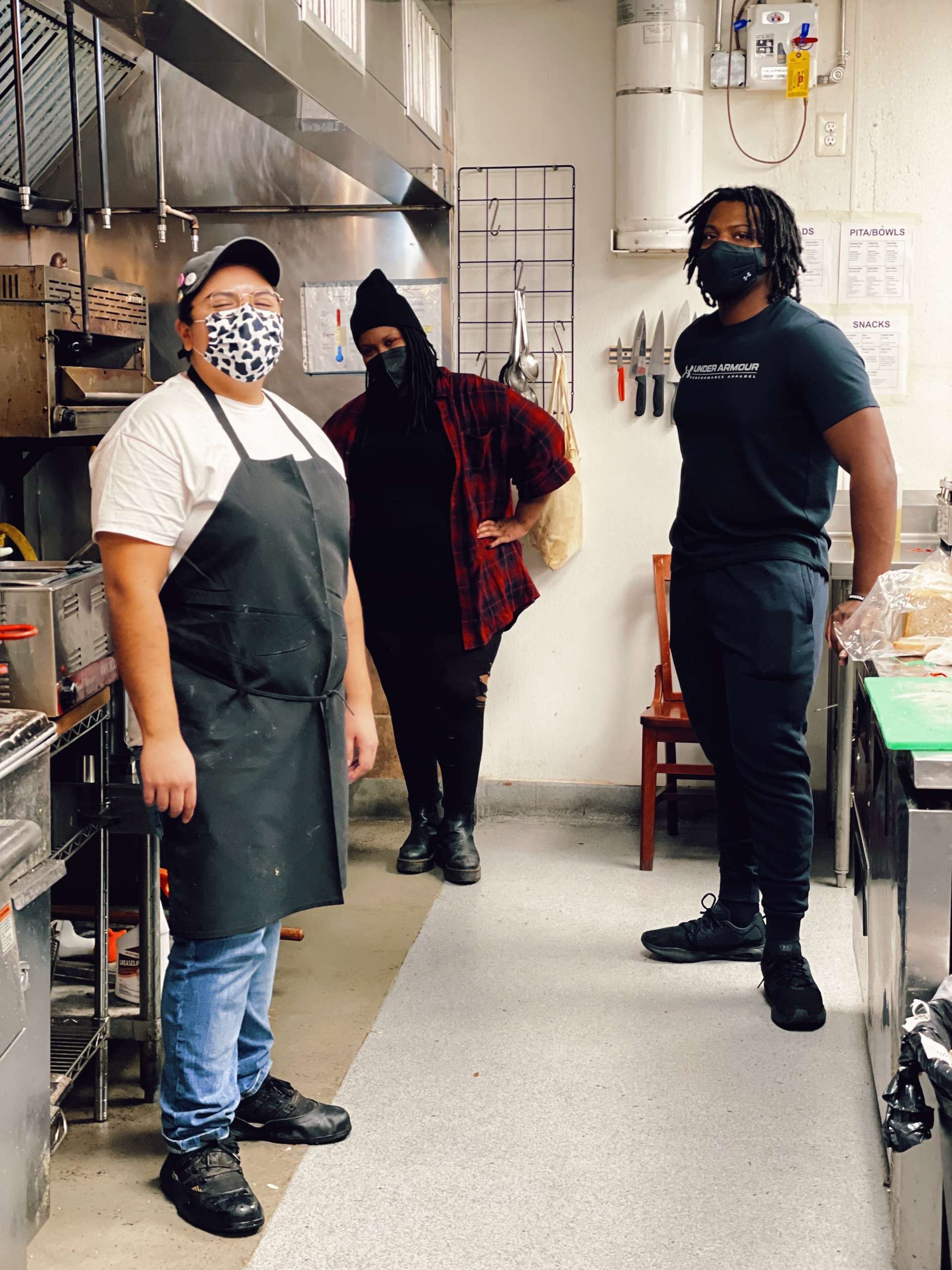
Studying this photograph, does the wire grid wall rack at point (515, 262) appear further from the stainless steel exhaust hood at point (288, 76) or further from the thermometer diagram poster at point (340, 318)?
the stainless steel exhaust hood at point (288, 76)

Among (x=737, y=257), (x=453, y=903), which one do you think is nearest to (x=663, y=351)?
(x=737, y=257)

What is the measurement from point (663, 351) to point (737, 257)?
126cm

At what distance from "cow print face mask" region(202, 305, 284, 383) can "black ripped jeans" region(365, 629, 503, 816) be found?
1548mm

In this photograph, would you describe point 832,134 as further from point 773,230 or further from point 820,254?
point 773,230

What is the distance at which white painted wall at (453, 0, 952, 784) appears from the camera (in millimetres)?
3600

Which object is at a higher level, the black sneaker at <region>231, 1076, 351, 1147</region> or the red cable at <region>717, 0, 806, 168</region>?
the red cable at <region>717, 0, 806, 168</region>

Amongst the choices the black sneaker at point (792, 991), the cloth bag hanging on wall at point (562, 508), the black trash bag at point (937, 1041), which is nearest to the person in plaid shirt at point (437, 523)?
the cloth bag hanging on wall at point (562, 508)

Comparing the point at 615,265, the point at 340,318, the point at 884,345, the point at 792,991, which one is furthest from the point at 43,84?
the point at 792,991

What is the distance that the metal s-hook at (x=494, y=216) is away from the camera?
3814mm

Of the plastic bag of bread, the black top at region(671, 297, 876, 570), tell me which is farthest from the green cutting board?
the black top at region(671, 297, 876, 570)

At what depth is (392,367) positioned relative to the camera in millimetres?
3242

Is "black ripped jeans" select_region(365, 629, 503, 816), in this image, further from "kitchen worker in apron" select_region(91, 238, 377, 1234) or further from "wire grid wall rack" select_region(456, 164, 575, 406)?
"kitchen worker in apron" select_region(91, 238, 377, 1234)

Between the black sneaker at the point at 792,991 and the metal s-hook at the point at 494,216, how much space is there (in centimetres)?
228

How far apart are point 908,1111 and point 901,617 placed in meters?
1.07
